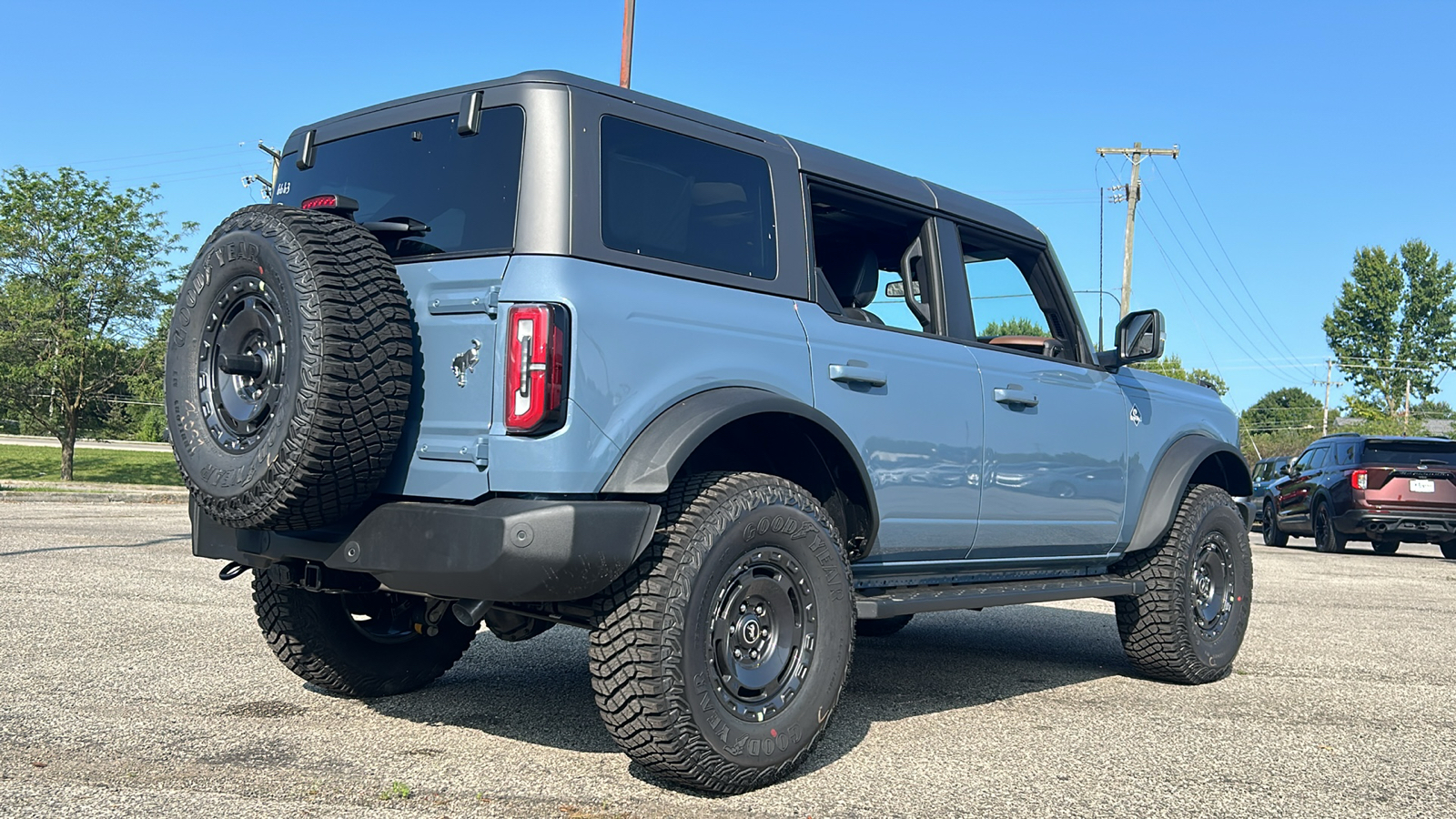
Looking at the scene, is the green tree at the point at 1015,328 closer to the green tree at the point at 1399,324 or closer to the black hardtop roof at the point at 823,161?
the black hardtop roof at the point at 823,161

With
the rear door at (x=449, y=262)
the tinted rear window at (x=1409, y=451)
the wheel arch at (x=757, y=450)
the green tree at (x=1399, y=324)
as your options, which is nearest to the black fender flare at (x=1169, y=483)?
the wheel arch at (x=757, y=450)

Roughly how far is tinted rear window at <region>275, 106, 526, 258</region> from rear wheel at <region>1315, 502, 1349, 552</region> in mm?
16444

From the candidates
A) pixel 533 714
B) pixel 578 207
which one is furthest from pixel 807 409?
pixel 533 714

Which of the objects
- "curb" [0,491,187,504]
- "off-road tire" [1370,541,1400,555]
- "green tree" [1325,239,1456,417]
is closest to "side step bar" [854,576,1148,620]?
"off-road tire" [1370,541,1400,555]

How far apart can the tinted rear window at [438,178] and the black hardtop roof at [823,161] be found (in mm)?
113

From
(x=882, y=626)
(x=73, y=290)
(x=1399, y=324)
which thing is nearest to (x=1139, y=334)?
(x=882, y=626)

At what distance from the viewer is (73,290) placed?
2714cm

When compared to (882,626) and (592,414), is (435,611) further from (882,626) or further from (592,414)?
(882,626)

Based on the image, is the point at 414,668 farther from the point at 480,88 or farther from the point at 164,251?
the point at 164,251

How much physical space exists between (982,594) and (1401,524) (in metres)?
14.0

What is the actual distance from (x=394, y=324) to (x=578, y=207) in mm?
640

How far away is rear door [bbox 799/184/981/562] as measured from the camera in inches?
172

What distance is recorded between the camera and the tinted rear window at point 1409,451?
16359mm

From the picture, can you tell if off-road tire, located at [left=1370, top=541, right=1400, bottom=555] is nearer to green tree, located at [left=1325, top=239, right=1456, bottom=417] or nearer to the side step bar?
the side step bar
